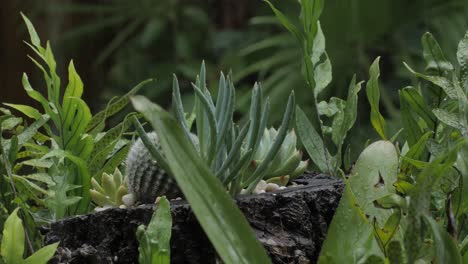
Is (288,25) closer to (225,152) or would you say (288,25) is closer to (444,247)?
(225,152)

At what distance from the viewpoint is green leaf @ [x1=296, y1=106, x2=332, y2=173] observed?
0.67m

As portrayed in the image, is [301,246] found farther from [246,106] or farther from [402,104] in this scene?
[246,106]

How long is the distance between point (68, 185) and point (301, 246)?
18 cm

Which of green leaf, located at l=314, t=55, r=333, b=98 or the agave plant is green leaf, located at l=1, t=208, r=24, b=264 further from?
green leaf, located at l=314, t=55, r=333, b=98

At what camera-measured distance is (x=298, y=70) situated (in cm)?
304

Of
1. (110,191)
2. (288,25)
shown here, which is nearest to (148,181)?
(110,191)

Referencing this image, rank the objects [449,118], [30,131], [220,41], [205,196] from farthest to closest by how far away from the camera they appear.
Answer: [220,41] → [30,131] → [449,118] → [205,196]

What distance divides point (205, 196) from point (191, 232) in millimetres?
112

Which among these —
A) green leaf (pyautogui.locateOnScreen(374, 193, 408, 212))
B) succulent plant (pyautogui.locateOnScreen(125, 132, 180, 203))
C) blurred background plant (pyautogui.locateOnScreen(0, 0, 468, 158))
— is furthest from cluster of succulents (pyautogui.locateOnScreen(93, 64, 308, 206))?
blurred background plant (pyautogui.locateOnScreen(0, 0, 468, 158))

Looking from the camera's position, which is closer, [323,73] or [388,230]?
[388,230]

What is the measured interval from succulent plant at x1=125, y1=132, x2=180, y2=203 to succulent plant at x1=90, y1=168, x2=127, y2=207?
0.01 meters

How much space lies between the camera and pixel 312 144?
677 mm

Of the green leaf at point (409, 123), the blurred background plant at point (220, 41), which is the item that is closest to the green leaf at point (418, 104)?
the green leaf at point (409, 123)

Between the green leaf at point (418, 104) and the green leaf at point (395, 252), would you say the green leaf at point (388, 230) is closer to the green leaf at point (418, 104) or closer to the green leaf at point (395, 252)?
the green leaf at point (395, 252)
